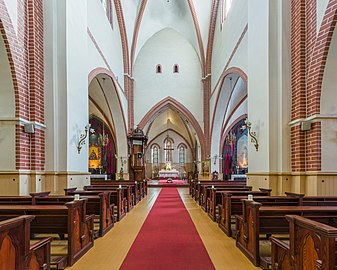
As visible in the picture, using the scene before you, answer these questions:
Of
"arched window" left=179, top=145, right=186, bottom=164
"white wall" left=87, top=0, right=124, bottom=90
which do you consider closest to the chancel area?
"white wall" left=87, top=0, right=124, bottom=90

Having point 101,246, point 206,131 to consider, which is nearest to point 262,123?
point 101,246

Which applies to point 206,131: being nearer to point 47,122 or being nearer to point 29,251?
point 47,122

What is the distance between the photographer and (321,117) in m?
7.43

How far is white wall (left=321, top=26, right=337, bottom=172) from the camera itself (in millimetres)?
7402

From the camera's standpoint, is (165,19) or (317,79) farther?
(165,19)

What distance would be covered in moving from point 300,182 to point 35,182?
6027 millimetres

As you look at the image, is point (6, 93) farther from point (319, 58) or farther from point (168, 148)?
point (168, 148)

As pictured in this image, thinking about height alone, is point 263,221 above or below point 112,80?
below

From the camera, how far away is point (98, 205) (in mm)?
7250

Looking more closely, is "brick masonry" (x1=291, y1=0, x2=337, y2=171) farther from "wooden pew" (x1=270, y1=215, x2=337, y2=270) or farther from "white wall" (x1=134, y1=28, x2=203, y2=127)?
"white wall" (x1=134, y1=28, x2=203, y2=127)

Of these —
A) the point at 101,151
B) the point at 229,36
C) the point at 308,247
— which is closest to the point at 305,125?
the point at 308,247

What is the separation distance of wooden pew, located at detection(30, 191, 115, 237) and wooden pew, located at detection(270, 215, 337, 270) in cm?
375

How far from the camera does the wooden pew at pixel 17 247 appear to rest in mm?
3058

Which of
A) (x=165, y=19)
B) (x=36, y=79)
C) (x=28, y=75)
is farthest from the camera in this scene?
(x=165, y=19)
